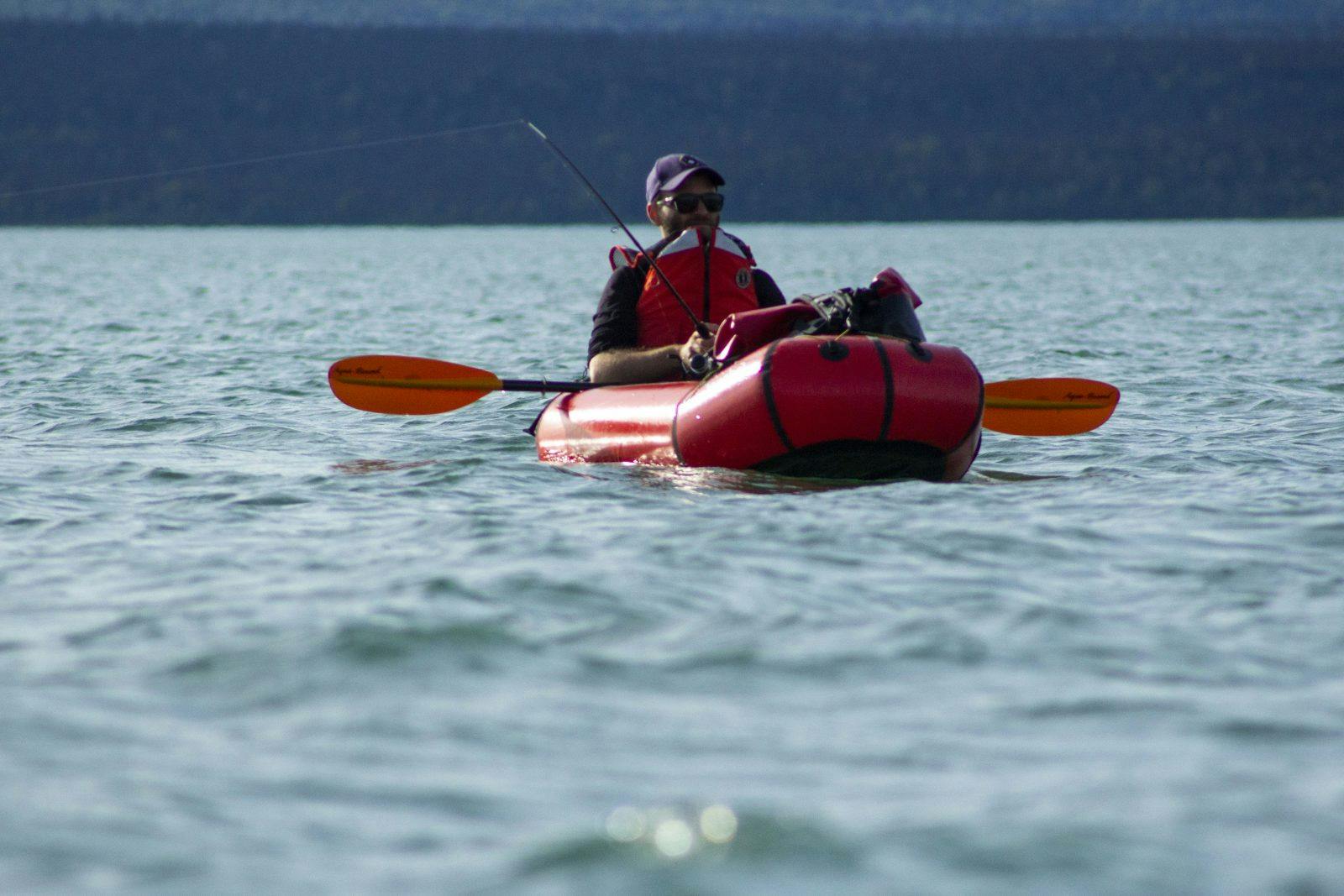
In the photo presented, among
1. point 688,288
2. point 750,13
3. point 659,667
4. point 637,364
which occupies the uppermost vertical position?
point 750,13

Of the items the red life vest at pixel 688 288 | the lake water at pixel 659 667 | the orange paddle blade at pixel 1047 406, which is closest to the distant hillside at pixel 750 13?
the orange paddle blade at pixel 1047 406

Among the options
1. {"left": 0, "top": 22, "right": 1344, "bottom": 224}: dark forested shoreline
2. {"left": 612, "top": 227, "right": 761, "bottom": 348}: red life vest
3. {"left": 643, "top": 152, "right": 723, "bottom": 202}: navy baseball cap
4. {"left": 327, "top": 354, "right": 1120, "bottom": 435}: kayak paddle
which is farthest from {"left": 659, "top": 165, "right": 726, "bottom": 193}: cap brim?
{"left": 0, "top": 22, "right": 1344, "bottom": 224}: dark forested shoreline

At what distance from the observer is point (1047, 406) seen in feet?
24.5

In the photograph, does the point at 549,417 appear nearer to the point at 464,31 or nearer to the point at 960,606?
the point at 960,606

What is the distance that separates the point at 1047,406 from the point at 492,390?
253cm

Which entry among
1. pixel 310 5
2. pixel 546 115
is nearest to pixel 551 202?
pixel 546 115

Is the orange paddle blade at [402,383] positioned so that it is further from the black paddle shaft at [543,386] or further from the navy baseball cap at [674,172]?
the navy baseball cap at [674,172]

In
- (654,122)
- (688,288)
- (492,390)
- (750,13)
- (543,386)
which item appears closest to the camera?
(688,288)

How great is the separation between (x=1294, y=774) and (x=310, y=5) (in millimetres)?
125649

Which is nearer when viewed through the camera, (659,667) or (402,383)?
(659,667)

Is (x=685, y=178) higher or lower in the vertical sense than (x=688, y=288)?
higher

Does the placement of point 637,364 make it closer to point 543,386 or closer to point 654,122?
point 543,386

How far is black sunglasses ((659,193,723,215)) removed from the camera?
7152mm

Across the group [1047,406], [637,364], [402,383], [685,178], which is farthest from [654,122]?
[637,364]
